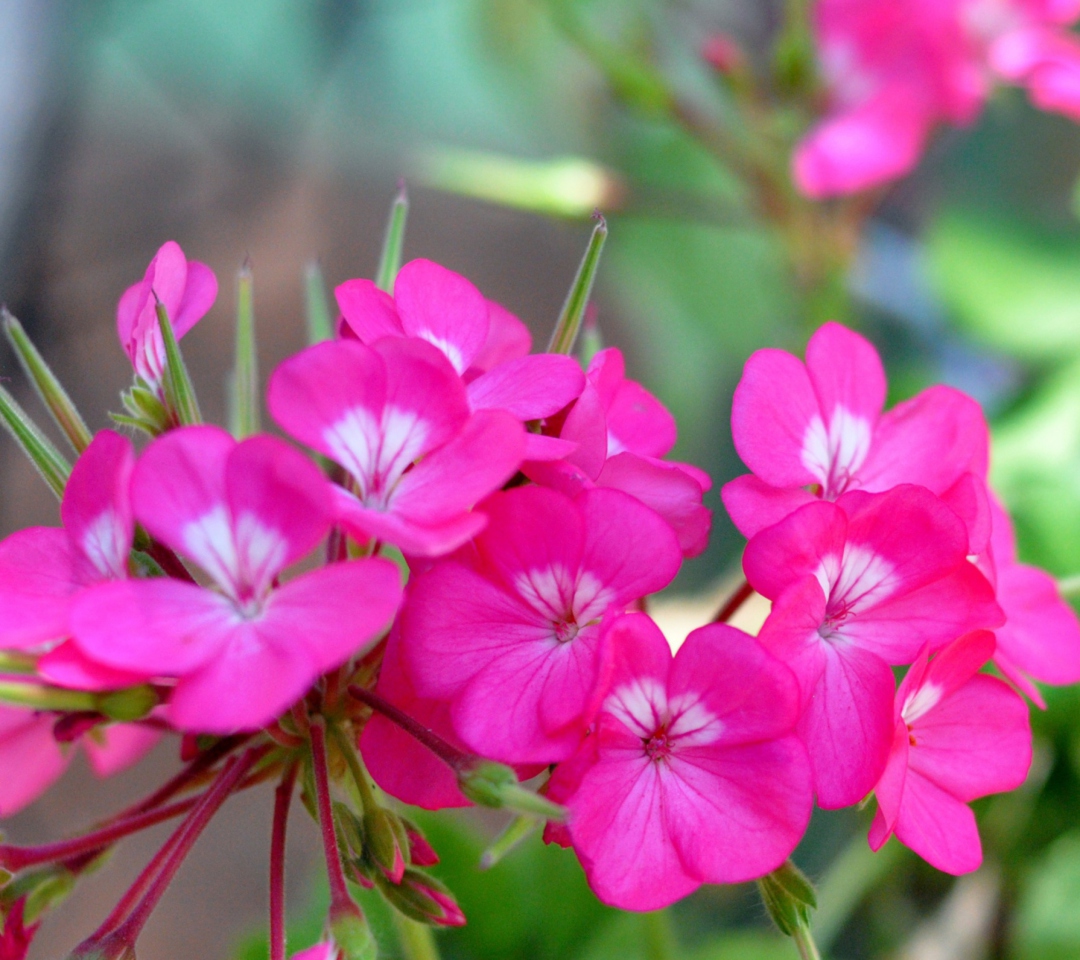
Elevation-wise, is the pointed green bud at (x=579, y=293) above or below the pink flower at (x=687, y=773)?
above

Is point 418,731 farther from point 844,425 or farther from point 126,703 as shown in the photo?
point 844,425

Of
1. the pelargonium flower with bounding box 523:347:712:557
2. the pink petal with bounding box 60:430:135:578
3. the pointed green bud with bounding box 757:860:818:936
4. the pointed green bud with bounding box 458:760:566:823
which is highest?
the pink petal with bounding box 60:430:135:578

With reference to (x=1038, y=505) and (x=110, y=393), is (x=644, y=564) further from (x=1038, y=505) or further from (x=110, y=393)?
(x=110, y=393)

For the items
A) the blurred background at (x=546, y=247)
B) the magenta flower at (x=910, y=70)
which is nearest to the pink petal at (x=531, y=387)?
the blurred background at (x=546, y=247)

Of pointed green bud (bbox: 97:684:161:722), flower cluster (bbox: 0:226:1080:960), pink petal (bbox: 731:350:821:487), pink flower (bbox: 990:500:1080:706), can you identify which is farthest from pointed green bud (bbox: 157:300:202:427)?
pink flower (bbox: 990:500:1080:706)

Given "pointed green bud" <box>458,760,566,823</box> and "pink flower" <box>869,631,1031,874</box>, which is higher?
"pointed green bud" <box>458,760,566,823</box>

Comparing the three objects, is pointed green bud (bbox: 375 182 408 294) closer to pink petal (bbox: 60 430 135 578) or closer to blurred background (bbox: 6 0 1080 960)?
pink petal (bbox: 60 430 135 578)

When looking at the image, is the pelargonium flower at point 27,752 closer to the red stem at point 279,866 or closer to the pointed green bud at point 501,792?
the red stem at point 279,866
